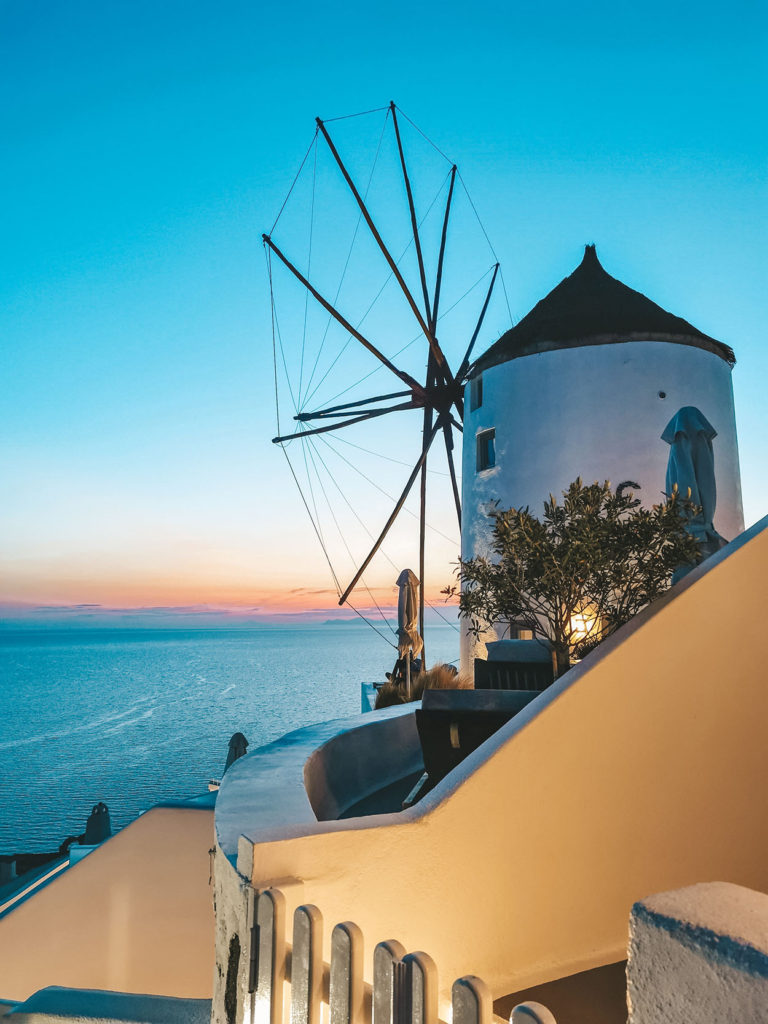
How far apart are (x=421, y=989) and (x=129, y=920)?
20.2ft

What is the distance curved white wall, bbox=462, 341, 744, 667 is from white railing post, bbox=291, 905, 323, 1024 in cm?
1112

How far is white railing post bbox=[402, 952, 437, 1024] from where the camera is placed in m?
1.55

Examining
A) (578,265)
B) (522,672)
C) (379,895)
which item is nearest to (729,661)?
(379,895)

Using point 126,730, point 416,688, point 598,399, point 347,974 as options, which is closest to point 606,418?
point 598,399

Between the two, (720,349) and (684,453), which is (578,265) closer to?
(720,349)

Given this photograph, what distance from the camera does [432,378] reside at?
17.1 metres

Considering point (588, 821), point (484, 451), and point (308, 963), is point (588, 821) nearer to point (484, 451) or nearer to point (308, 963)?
point (308, 963)

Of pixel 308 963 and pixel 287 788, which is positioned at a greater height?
pixel 287 788

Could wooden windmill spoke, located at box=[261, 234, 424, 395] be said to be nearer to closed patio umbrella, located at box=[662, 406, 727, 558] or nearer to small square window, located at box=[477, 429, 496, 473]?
small square window, located at box=[477, 429, 496, 473]

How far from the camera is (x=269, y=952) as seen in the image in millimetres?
1986

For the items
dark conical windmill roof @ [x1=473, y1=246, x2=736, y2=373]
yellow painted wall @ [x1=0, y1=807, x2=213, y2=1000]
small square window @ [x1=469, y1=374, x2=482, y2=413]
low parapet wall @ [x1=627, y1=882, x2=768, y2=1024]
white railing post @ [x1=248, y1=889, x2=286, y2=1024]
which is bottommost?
yellow painted wall @ [x1=0, y1=807, x2=213, y2=1000]

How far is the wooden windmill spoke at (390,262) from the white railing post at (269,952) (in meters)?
14.2

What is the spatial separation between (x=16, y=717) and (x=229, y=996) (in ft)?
241

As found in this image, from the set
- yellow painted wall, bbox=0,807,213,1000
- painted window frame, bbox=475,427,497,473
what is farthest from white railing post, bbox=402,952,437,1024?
painted window frame, bbox=475,427,497,473
